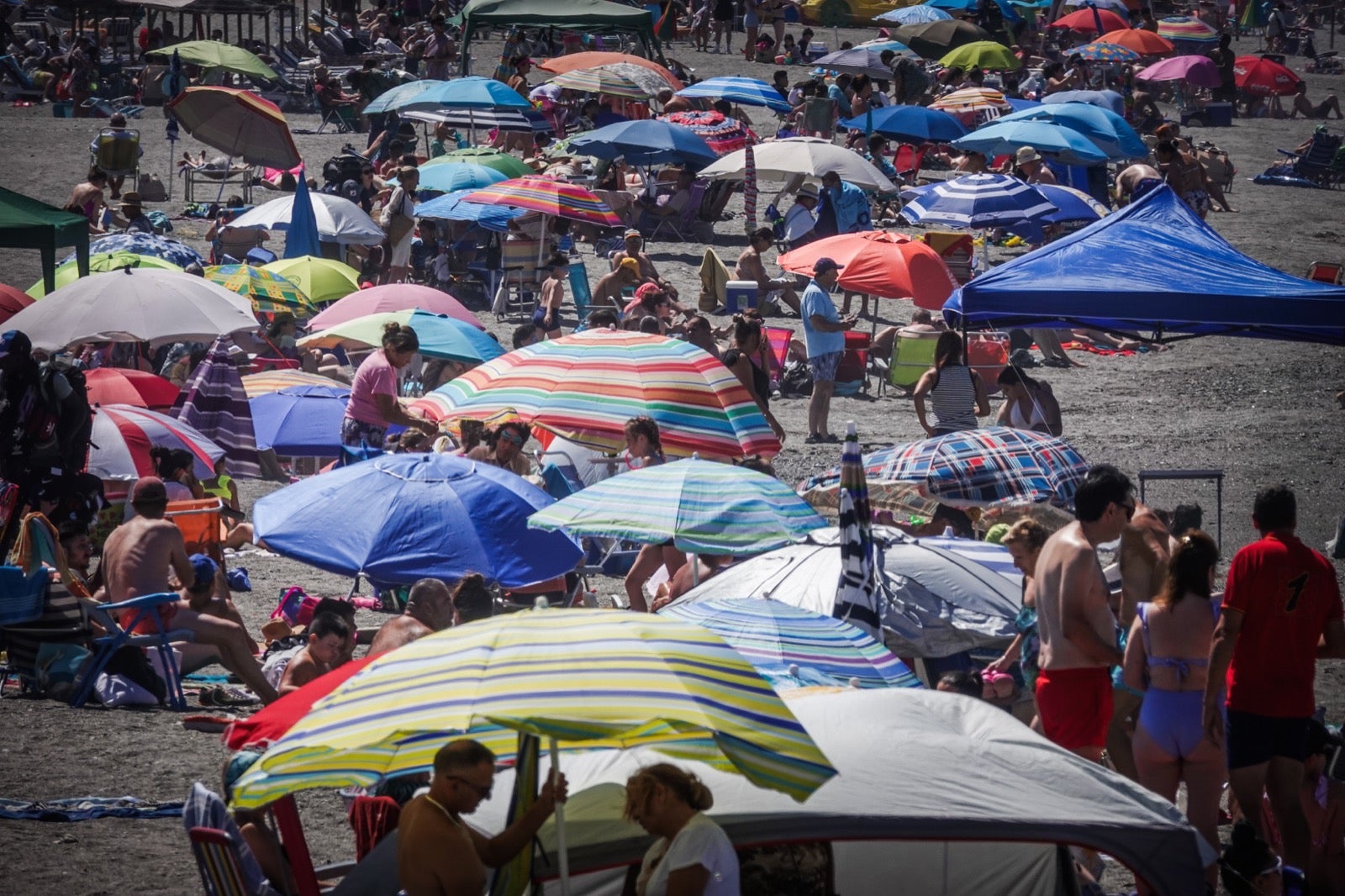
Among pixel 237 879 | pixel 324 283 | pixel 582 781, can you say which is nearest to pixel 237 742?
pixel 237 879

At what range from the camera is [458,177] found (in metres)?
21.2

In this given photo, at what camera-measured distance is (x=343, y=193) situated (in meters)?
21.5

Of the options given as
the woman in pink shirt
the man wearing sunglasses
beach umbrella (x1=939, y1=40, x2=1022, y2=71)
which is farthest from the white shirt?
beach umbrella (x1=939, y1=40, x2=1022, y2=71)

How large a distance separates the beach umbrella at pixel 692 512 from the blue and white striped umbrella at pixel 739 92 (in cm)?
2076

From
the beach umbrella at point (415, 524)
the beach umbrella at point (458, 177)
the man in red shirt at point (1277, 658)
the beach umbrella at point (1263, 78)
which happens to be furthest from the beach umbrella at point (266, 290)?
the beach umbrella at point (1263, 78)

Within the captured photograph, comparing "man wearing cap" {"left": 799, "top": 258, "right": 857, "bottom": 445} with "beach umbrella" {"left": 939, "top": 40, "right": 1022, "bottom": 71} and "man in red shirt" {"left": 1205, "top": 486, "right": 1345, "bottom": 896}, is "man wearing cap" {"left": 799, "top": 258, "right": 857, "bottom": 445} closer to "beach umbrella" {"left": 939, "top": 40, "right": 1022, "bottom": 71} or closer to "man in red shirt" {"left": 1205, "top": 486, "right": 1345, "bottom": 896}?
"man in red shirt" {"left": 1205, "top": 486, "right": 1345, "bottom": 896}

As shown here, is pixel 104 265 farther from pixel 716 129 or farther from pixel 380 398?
pixel 716 129

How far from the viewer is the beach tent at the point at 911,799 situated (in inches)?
207

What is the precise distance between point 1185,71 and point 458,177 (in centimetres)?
1937

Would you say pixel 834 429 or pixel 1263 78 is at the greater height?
pixel 1263 78

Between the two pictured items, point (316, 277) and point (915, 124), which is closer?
point (316, 277)

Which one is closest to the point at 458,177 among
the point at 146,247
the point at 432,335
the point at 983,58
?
the point at 146,247

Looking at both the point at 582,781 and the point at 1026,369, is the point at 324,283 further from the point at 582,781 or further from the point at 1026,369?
the point at 582,781

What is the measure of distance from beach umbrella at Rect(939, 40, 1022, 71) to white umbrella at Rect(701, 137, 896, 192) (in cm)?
1204
